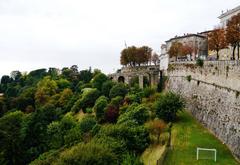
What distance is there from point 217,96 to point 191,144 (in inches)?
212

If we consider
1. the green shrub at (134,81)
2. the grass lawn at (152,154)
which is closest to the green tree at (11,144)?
the green shrub at (134,81)

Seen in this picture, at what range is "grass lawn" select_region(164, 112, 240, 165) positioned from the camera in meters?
30.6

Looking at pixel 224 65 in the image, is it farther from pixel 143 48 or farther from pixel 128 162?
pixel 143 48

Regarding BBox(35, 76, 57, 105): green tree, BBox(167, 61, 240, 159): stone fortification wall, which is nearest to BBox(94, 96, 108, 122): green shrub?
BBox(167, 61, 240, 159): stone fortification wall

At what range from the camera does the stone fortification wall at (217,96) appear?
32.2 meters

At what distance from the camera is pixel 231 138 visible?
3219 cm

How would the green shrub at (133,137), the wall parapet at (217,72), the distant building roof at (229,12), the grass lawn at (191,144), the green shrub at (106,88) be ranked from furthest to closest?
1. the green shrub at (106,88)
2. the distant building roof at (229,12)
3. the green shrub at (133,137)
4. the wall parapet at (217,72)
5. the grass lawn at (191,144)

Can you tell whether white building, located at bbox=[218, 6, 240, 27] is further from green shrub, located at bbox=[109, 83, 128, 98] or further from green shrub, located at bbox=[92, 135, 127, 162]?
green shrub, located at bbox=[92, 135, 127, 162]

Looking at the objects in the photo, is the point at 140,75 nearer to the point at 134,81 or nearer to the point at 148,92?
the point at 134,81

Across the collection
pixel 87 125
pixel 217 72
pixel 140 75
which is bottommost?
pixel 87 125

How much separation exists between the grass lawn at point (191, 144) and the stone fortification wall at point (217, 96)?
62cm

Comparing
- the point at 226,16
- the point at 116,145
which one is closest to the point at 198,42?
the point at 226,16

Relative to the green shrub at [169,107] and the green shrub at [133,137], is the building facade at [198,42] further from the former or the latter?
the green shrub at [133,137]

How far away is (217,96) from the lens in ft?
123
